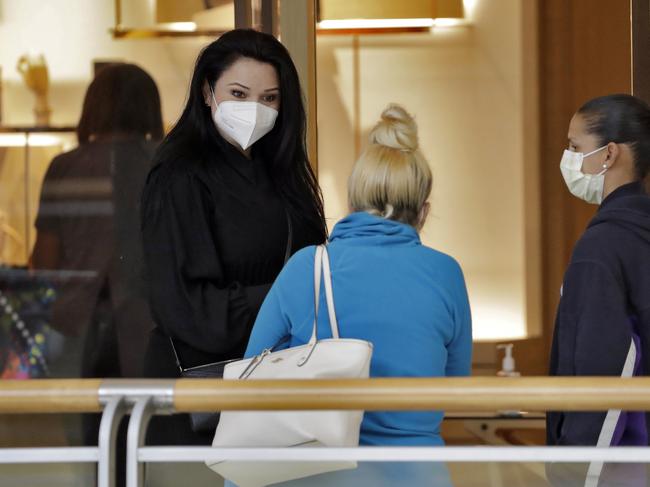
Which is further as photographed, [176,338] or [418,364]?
[176,338]

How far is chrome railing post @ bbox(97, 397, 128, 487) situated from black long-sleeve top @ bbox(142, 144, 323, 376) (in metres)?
0.60

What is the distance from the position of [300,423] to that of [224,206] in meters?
0.69

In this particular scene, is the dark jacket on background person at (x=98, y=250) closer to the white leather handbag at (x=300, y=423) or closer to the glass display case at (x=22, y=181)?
the glass display case at (x=22, y=181)

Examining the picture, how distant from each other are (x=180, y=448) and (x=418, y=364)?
0.45m

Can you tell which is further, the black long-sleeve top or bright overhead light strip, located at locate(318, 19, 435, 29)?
bright overhead light strip, located at locate(318, 19, 435, 29)

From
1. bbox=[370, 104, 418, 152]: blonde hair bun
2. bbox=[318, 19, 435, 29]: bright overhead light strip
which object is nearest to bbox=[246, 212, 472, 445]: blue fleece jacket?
→ bbox=[370, 104, 418, 152]: blonde hair bun

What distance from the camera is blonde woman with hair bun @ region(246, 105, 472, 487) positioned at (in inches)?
73.8

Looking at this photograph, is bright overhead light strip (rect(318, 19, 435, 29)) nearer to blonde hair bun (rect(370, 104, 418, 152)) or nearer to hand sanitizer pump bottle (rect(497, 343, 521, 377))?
hand sanitizer pump bottle (rect(497, 343, 521, 377))

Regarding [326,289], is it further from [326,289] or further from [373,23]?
[373,23]

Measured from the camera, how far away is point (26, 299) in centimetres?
422

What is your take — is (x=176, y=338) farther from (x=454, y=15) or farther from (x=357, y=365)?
(x=454, y=15)

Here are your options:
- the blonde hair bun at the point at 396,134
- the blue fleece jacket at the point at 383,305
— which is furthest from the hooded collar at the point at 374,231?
the blonde hair bun at the point at 396,134

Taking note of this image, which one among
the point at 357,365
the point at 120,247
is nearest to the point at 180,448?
the point at 357,365

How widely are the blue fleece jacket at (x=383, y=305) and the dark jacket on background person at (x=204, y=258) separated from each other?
1.04 ft
